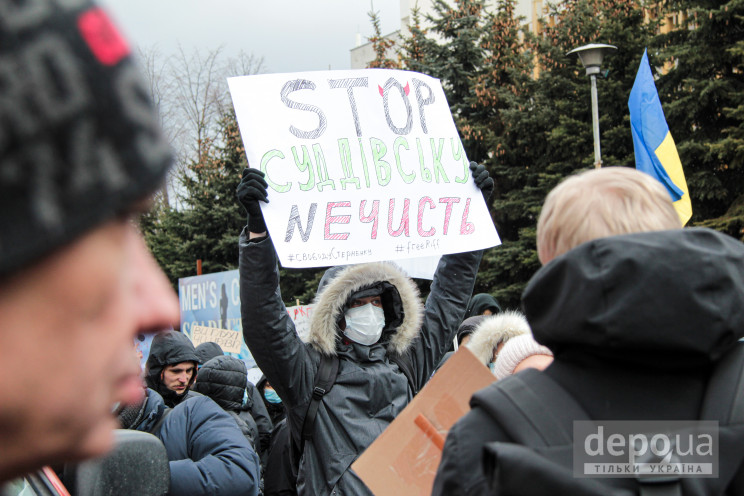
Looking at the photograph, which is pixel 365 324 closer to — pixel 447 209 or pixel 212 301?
pixel 447 209

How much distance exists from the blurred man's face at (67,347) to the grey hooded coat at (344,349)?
8.82 ft

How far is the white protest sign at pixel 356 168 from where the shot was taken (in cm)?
334

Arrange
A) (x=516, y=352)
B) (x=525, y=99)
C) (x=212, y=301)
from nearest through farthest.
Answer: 1. (x=516, y=352)
2. (x=212, y=301)
3. (x=525, y=99)

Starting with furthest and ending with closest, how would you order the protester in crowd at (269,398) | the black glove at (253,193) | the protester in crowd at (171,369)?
1. the protester in crowd at (269,398)
2. the protester in crowd at (171,369)
3. the black glove at (253,193)

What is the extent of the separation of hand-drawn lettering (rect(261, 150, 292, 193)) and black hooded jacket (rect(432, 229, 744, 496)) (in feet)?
6.86

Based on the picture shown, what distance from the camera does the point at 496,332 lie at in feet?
11.0

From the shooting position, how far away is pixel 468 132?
1944cm

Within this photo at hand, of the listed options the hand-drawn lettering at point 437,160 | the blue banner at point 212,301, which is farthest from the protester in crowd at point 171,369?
the blue banner at point 212,301

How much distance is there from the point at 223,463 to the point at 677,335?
298 centimetres

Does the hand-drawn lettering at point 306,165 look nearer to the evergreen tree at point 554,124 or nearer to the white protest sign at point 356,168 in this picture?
the white protest sign at point 356,168

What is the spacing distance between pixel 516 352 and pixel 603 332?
48.3 inches

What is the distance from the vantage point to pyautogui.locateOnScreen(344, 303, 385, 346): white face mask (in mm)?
3658

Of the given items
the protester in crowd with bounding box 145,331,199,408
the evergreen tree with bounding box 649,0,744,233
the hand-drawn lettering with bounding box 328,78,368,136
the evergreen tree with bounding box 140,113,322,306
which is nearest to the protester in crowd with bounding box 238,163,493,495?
the hand-drawn lettering with bounding box 328,78,368,136

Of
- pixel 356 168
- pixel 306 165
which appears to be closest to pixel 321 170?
pixel 306 165
